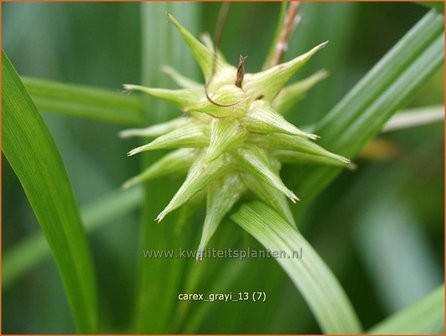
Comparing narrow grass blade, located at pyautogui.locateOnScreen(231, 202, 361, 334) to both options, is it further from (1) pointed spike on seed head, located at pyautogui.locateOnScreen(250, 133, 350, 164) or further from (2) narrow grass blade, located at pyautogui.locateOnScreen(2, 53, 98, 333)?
(2) narrow grass blade, located at pyautogui.locateOnScreen(2, 53, 98, 333)

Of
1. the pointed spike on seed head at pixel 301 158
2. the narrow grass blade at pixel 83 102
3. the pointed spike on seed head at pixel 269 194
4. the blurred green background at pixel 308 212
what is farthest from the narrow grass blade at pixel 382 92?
the blurred green background at pixel 308 212

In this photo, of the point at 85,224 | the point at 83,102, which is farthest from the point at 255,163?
the point at 85,224

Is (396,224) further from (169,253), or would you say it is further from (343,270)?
(169,253)

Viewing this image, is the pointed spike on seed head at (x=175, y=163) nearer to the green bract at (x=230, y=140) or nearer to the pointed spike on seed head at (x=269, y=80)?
the green bract at (x=230, y=140)

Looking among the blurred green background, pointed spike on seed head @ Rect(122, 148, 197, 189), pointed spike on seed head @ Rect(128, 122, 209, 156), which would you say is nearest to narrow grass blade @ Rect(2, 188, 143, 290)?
the blurred green background

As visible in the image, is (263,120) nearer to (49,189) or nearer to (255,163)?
(255,163)
